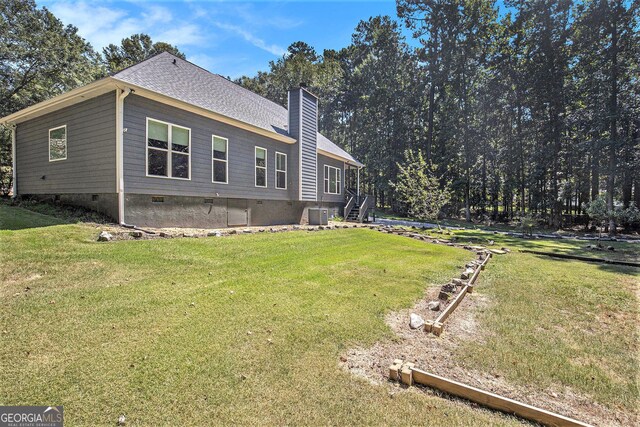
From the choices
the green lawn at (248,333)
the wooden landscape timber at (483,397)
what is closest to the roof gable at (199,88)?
the green lawn at (248,333)

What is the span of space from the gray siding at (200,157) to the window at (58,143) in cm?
306

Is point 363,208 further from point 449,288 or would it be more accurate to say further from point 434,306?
point 434,306

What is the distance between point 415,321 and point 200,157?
8.46 metres

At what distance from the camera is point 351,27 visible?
1273 inches

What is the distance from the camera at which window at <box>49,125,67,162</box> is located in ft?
29.6

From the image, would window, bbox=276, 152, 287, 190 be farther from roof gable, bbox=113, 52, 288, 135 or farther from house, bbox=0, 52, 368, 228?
roof gable, bbox=113, 52, 288, 135

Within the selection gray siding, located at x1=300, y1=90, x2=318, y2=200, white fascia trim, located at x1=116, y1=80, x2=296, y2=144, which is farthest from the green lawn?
gray siding, located at x1=300, y1=90, x2=318, y2=200

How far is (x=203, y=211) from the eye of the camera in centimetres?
977

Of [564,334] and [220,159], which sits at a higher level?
[220,159]

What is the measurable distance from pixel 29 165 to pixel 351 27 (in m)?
31.9

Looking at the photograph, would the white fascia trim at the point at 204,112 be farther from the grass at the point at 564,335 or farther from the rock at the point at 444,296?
the grass at the point at 564,335

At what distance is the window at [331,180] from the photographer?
17.4 m

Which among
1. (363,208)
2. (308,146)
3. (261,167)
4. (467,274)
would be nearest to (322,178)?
(308,146)

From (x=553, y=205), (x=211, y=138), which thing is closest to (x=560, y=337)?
(x=211, y=138)
